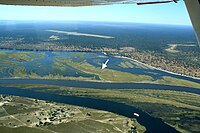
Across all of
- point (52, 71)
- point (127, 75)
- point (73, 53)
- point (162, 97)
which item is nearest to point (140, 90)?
point (162, 97)

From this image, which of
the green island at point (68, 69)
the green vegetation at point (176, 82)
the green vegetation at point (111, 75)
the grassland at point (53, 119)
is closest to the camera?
the grassland at point (53, 119)

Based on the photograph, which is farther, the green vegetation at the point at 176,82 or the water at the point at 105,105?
the green vegetation at the point at 176,82

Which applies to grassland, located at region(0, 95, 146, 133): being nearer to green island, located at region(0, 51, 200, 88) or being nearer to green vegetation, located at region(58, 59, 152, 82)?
green island, located at region(0, 51, 200, 88)

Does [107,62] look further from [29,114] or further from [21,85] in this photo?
[29,114]

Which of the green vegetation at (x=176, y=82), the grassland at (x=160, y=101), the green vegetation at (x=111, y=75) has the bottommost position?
the grassland at (x=160, y=101)

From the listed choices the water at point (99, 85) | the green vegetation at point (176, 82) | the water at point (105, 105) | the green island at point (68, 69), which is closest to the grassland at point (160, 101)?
the water at point (105, 105)

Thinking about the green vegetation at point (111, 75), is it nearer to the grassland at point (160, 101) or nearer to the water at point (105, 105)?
the grassland at point (160, 101)

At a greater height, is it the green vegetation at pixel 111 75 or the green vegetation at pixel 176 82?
the green vegetation at pixel 111 75

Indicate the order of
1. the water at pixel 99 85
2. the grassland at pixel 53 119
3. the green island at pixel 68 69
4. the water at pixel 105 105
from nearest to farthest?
the grassland at pixel 53 119 → the water at pixel 105 105 → the water at pixel 99 85 → the green island at pixel 68 69
